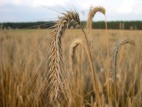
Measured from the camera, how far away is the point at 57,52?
79 centimetres

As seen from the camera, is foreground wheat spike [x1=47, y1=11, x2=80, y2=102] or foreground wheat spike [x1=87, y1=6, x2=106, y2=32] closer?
foreground wheat spike [x1=47, y1=11, x2=80, y2=102]

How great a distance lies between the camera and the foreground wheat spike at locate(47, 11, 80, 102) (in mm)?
799

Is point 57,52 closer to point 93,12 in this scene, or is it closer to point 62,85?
point 62,85

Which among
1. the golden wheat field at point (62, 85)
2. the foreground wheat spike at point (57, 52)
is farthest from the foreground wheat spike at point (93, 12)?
the foreground wheat spike at point (57, 52)

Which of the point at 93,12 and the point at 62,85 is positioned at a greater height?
the point at 93,12

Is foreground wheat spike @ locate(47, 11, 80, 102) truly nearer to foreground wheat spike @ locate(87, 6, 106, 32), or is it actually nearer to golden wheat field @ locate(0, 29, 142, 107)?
golden wheat field @ locate(0, 29, 142, 107)

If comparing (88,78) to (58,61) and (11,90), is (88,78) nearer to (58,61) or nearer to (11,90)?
(11,90)

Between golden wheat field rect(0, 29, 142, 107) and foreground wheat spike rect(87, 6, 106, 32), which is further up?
foreground wheat spike rect(87, 6, 106, 32)

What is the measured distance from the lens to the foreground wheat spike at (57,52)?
0.80m

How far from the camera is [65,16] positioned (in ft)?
2.70

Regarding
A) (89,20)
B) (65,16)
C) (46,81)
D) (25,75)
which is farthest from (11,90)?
(65,16)

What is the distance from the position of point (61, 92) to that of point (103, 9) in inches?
17.5

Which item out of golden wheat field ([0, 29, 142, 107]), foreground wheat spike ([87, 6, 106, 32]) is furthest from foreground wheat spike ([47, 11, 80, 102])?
foreground wheat spike ([87, 6, 106, 32])

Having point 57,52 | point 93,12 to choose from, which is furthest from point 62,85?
point 93,12
